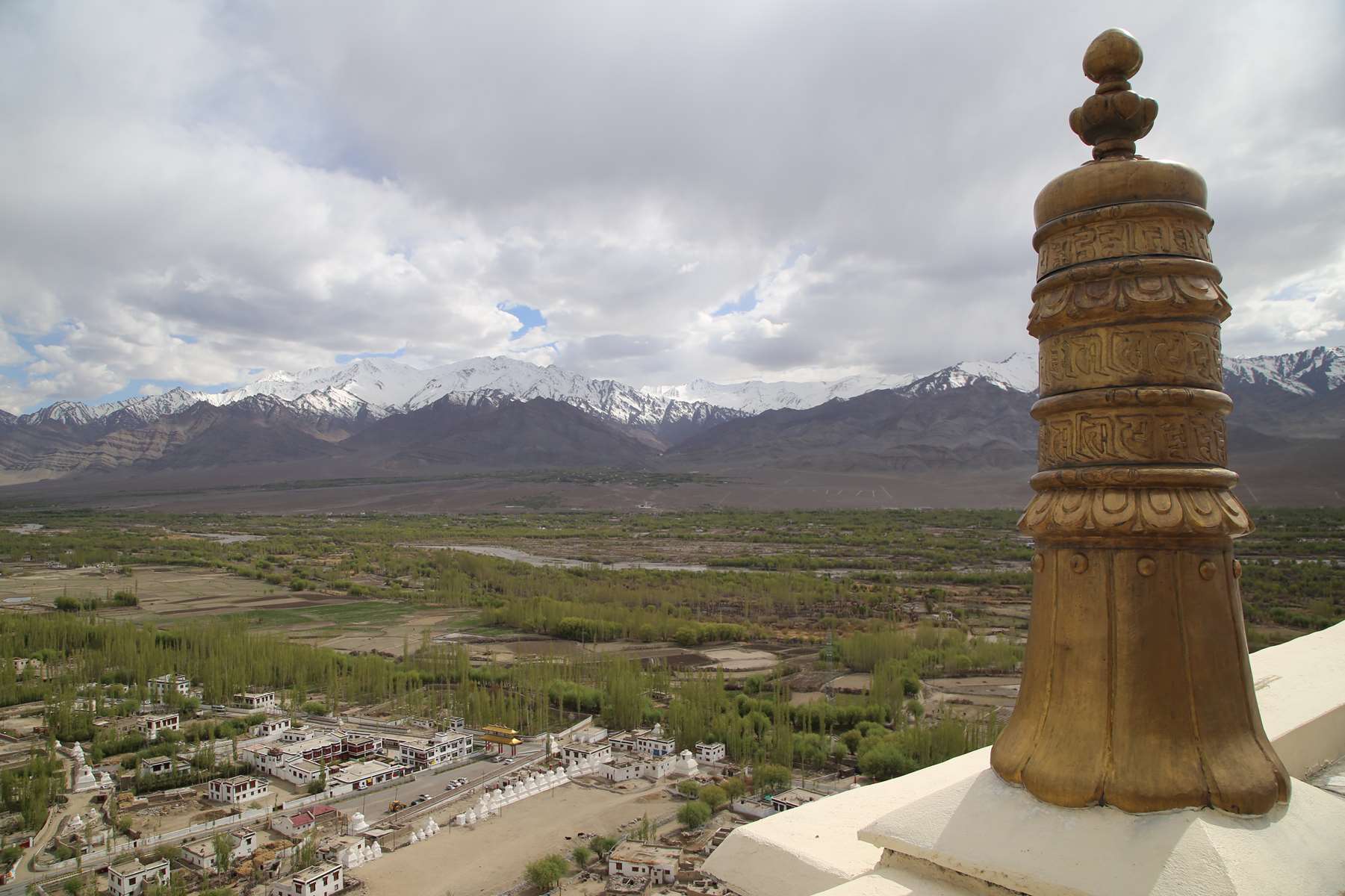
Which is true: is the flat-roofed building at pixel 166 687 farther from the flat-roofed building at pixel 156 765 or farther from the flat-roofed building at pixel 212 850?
the flat-roofed building at pixel 212 850

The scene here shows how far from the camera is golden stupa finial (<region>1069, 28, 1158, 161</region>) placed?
1.83 metres

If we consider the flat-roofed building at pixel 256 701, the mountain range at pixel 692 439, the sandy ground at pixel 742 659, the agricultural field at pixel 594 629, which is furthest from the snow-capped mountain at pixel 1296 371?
the flat-roofed building at pixel 256 701

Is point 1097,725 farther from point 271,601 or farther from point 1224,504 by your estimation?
point 271,601

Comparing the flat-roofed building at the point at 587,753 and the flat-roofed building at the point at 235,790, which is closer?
the flat-roofed building at the point at 235,790

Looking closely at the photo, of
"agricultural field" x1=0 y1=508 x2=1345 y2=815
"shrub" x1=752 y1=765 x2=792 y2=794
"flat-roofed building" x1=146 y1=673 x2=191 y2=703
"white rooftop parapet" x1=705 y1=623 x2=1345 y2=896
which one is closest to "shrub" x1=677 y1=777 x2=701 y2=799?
"shrub" x1=752 y1=765 x2=792 y2=794

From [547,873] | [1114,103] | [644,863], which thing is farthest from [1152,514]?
[547,873]

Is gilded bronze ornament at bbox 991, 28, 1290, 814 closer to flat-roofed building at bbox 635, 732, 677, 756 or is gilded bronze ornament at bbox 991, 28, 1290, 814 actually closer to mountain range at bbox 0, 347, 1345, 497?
flat-roofed building at bbox 635, 732, 677, 756

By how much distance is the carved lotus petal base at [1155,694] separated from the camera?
5.36 ft

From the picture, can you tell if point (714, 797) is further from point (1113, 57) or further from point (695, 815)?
point (1113, 57)

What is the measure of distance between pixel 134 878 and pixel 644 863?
6532mm

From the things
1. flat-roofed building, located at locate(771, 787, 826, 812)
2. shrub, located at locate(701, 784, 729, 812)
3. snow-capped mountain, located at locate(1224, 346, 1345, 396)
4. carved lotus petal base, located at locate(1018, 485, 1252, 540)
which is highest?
snow-capped mountain, located at locate(1224, 346, 1345, 396)

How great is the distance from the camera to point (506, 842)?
1266 centimetres

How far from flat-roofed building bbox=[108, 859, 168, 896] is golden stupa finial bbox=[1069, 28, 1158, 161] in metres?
12.9

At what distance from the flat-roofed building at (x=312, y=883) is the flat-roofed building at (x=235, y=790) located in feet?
12.8
